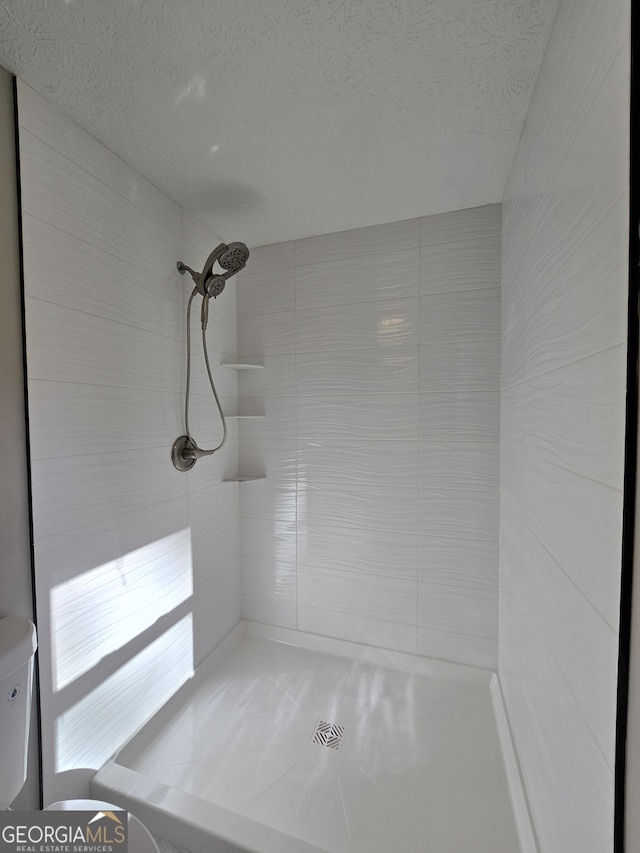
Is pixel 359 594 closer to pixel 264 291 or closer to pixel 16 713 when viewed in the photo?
pixel 16 713

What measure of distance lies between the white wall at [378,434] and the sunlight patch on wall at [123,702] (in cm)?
51

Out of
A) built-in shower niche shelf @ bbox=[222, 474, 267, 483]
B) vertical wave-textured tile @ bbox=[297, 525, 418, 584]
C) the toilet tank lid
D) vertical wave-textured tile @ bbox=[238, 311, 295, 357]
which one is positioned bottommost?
vertical wave-textured tile @ bbox=[297, 525, 418, 584]

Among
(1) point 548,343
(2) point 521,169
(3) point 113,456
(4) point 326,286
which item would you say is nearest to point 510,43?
(2) point 521,169

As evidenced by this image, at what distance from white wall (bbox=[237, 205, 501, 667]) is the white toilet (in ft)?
3.64

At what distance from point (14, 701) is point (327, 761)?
0.99 meters

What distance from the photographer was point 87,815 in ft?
2.79

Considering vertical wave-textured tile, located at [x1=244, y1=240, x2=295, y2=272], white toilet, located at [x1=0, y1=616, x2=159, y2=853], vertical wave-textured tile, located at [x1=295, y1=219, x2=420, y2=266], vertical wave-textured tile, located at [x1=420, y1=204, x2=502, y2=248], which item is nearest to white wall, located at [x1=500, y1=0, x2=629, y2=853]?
vertical wave-textured tile, located at [x1=420, y1=204, x2=502, y2=248]

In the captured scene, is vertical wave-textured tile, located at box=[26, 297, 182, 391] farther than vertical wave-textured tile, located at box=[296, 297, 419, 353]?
No

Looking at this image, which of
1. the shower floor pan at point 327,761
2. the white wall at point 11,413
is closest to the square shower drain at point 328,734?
the shower floor pan at point 327,761

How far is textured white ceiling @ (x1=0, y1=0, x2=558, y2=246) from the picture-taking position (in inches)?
31.3

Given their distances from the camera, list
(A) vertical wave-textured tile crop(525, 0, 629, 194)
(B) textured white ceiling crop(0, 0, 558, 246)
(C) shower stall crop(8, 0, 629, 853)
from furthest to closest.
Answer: (B) textured white ceiling crop(0, 0, 558, 246) < (C) shower stall crop(8, 0, 629, 853) < (A) vertical wave-textured tile crop(525, 0, 629, 194)

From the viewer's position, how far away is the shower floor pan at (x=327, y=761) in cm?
103

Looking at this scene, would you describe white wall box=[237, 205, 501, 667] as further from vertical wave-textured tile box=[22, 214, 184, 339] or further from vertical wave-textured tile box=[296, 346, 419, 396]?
vertical wave-textured tile box=[22, 214, 184, 339]

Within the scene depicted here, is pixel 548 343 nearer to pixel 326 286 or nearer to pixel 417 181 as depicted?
pixel 417 181
